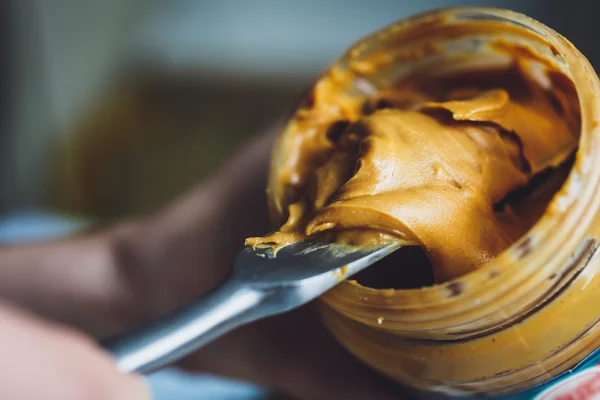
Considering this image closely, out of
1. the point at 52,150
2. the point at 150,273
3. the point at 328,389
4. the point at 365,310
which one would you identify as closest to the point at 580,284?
the point at 365,310

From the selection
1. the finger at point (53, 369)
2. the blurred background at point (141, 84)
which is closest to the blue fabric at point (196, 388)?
the finger at point (53, 369)

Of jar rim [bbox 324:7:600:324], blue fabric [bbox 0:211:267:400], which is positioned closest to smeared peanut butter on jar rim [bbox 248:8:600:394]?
jar rim [bbox 324:7:600:324]

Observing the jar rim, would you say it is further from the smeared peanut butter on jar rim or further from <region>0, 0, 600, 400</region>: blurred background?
<region>0, 0, 600, 400</region>: blurred background

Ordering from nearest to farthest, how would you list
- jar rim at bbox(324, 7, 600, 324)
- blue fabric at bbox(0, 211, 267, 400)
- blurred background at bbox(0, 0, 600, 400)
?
jar rim at bbox(324, 7, 600, 324)
blue fabric at bbox(0, 211, 267, 400)
blurred background at bbox(0, 0, 600, 400)

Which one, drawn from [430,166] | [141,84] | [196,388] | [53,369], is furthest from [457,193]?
[141,84]

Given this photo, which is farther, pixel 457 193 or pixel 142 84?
pixel 142 84

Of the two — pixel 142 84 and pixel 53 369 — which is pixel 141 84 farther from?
pixel 53 369

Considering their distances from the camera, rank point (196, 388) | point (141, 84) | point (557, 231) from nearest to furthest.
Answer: point (557, 231)
point (196, 388)
point (141, 84)
